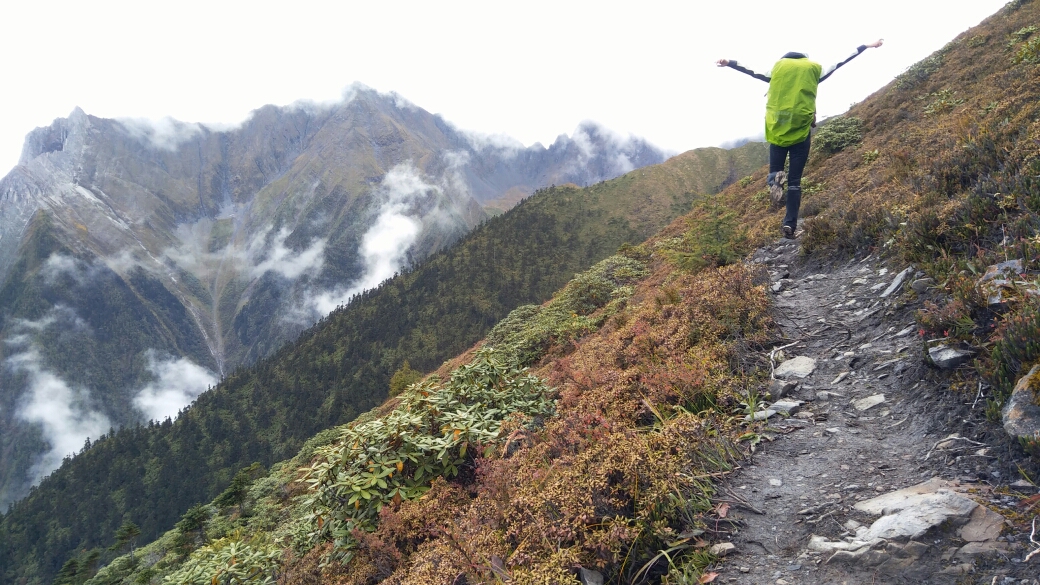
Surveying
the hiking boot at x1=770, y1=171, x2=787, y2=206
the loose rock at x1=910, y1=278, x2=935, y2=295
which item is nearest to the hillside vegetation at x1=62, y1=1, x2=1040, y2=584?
the loose rock at x1=910, y1=278, x2=935, y2=295

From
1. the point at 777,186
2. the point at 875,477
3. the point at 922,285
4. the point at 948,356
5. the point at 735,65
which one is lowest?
the point at 875,477

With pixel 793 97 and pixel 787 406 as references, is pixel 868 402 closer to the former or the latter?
pixel 787 406

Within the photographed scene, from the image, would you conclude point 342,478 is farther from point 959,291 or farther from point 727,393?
point 959,291

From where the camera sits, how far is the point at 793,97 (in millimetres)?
8062

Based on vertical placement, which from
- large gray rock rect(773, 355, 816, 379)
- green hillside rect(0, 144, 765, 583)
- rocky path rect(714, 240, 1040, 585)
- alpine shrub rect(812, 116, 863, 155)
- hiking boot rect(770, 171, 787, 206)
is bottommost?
rocky path rect(714, 240, 1040, 585)

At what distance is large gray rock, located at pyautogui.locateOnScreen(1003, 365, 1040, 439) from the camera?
2.83 m

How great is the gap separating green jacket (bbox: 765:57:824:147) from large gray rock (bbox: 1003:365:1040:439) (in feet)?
20.9

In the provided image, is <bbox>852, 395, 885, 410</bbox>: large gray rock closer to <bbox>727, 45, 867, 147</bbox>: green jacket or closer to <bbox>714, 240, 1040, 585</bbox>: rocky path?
<bbox>714, 240, 1040, 585</bbox>: rocky path

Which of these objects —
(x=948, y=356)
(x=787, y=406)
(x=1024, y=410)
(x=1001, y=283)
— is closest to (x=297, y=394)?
(x=787, y=406)

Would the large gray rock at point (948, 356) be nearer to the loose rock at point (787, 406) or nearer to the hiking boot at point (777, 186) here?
the loose rock at point (787, 406)

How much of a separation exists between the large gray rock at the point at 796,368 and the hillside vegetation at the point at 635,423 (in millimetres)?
193

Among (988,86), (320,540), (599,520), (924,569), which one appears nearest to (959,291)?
(924,569)

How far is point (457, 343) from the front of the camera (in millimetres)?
141875

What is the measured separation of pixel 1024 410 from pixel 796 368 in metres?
2.17
